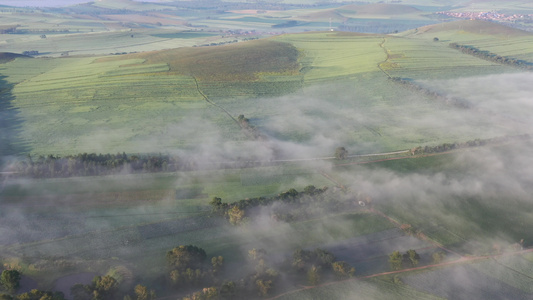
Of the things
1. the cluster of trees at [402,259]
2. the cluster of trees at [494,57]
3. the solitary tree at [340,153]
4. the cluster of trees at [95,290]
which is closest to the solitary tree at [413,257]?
the cluster of trees at [402,259]

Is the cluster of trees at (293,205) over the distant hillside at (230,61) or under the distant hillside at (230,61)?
under

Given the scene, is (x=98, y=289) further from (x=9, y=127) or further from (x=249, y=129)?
(x=9, y=127)

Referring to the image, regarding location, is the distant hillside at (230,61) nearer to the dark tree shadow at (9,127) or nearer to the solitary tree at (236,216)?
the dark tree shadow at (9,127)

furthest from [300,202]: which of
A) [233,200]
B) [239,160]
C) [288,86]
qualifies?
[288,86]

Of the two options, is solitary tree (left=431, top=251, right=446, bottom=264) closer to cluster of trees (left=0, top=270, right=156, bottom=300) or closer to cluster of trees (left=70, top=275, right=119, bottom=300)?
cluster of trees (left=0, top=270, right=156, bottom=300)

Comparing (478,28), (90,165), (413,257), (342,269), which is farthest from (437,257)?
(478,28)

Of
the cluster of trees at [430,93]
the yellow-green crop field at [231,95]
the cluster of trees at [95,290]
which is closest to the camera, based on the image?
the cluster of trees at [95,290]

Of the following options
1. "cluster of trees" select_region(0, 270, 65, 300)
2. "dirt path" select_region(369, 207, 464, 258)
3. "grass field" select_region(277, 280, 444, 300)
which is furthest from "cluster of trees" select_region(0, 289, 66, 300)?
"dirt path" select_region(369, 207, 464, 258)
